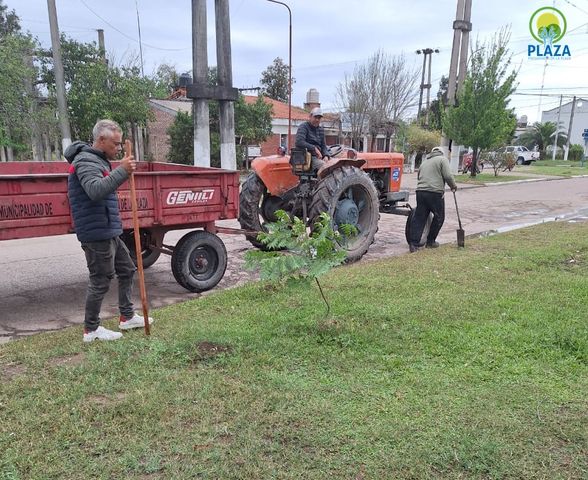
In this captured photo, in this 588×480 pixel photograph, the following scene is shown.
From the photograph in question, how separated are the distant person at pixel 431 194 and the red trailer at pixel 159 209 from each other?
11.0 ft

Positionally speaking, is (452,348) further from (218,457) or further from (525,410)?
(218,457)

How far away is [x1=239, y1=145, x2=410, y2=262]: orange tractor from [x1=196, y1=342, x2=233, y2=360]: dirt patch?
3.28 metres

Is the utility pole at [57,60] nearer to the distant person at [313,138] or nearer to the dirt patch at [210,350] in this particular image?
the distant person at [313,138]

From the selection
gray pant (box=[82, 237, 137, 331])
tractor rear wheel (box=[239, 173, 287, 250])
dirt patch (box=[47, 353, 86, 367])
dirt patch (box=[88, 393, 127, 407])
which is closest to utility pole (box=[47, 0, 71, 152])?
tractor rear wheel (box=[239, 173, 287, 250])

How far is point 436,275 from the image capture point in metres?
6.08

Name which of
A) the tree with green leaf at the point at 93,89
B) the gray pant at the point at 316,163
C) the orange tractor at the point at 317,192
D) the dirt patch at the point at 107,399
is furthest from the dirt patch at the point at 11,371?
the tree with green leaf at the point at 93,89

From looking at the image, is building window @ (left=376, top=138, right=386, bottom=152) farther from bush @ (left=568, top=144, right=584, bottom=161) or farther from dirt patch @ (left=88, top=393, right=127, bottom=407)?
dirt patch @ (left=88, top=393, right=127, bottom=407)

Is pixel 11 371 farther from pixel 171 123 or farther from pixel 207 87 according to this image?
pixel 171 123

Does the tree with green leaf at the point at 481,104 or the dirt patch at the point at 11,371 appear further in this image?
the tree with green leaf at the point at 481,104

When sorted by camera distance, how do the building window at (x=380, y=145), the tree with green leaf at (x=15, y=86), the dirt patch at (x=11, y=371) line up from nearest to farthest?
1. the dirt patch at (x=11, y=371)
2. the tree with green leaf at (x=15, y=86)
3. the building window at (x=380, y=145)

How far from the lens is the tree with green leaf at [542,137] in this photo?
53250 millimetres

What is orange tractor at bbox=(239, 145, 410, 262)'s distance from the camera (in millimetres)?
7188

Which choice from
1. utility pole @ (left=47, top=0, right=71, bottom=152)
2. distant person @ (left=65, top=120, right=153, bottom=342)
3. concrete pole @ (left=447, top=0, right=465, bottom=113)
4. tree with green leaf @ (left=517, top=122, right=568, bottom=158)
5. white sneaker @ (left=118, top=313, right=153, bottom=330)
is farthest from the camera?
tree with green leaf @ (left=517, top=122, right=568, bottom=158)

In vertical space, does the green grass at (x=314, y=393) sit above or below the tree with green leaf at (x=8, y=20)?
below
